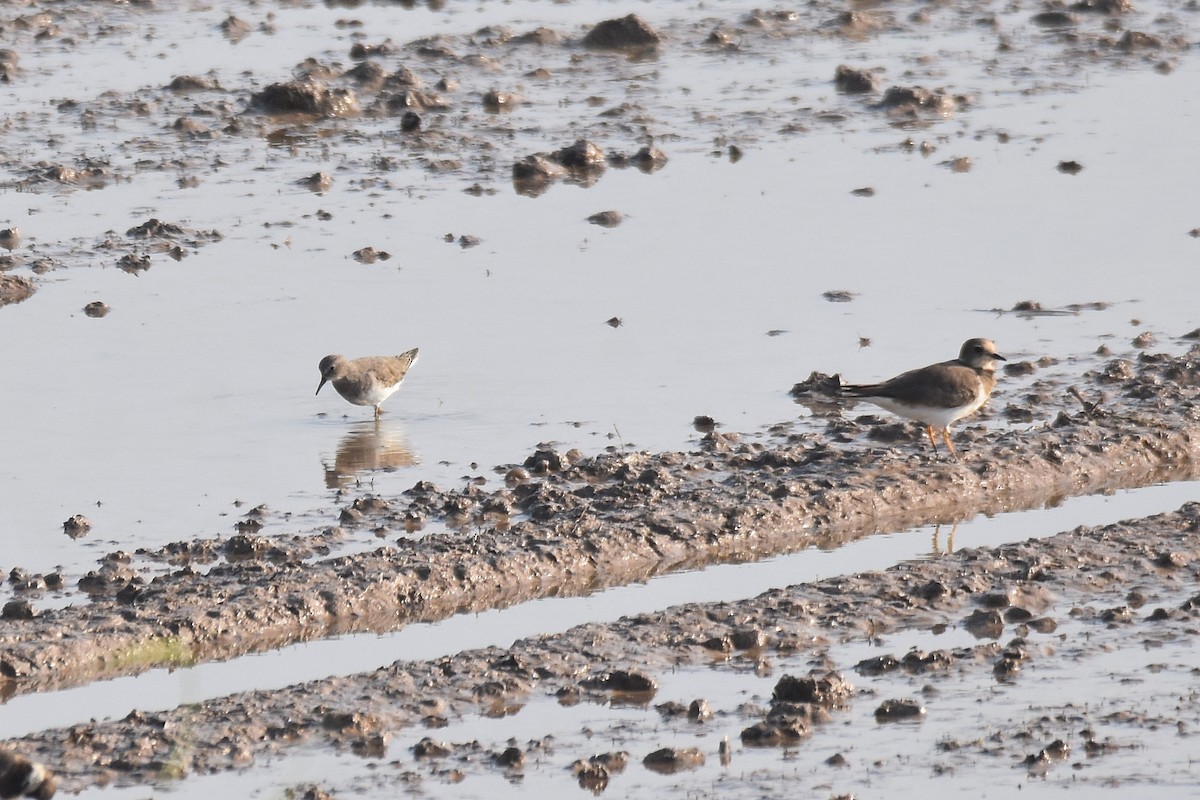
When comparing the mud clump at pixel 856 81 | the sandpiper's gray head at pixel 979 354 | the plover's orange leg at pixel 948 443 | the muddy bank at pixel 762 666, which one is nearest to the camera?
the muddy bank at pixel 762 666

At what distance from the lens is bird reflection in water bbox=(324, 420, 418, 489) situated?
1130 centimetres

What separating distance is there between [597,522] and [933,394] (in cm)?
210

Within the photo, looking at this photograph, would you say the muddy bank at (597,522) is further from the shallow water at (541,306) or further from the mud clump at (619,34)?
the mud clump at (619,34)

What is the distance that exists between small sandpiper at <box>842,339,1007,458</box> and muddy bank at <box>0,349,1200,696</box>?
248mm

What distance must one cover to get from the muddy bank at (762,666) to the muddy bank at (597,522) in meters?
0.75

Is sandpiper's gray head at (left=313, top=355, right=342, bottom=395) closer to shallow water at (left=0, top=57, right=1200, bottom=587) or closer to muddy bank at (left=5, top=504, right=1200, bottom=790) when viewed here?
shallow water at (left=0, top=57, right=1200, bottom=587)

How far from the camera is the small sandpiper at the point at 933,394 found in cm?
1095

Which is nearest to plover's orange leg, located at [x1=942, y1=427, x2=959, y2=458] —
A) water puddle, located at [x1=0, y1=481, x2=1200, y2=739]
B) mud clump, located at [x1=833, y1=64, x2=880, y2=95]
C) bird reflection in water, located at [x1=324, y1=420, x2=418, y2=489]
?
water puddle, located at [x1=0, y1=481, x2=1200, y2=739]

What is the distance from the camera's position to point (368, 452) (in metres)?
11.8

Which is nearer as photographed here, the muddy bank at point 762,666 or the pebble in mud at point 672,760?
the pebble in mud at point 672,760

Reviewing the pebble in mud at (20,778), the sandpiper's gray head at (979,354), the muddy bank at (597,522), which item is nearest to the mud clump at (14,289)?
the muddy bank at (597,522)

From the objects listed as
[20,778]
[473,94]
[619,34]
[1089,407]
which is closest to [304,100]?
[473,94]

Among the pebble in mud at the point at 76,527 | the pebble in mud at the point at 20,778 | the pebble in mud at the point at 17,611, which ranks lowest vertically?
the pebble in mud at the point at 76,527

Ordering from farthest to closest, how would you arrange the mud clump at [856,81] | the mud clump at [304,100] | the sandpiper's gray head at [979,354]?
the mud clump at [856,81] → the mud clump at [304,100] → the sandpiper's gray head at [979,354]
